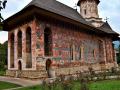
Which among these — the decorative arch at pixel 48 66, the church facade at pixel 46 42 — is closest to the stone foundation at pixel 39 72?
the church facade at pixel 46 42

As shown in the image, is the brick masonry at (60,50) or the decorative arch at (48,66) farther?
the decorative arch at (48,66)

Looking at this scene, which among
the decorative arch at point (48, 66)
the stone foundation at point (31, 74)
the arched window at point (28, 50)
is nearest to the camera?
the stone foundation at point (31, 74)

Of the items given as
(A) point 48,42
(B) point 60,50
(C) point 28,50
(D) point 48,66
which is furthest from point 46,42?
(D) point 48,66

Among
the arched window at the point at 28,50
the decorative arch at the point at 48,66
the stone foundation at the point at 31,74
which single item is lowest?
the stone foundation at the point at 31,74

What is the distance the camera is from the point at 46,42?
23.7m

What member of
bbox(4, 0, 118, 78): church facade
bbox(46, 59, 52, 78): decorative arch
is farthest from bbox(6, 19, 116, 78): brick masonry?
bbox(46, 59, 52, 78): decorative arch

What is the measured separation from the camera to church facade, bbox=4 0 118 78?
21.4 m

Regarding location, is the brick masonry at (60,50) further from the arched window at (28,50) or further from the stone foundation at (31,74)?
the arched window at (28,50)

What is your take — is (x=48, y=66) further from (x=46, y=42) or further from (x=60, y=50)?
(x=46, y=42)

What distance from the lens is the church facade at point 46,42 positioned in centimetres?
2144

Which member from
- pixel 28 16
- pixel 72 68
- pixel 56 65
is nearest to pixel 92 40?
pixel 72 68

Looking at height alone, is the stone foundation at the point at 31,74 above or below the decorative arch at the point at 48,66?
below

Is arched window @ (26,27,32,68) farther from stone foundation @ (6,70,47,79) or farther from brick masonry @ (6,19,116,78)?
stone foundation @ (6,70,47,79)

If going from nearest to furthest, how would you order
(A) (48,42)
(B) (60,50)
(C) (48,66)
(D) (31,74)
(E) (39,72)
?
(E) (39,72)
(D) (31,74)
(C) (48,66)
(A) (48,42)
(B) (60,50)
